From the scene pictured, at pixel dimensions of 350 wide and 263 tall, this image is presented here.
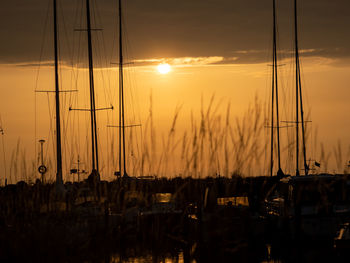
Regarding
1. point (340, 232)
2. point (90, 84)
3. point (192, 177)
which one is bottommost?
point (340, 232)

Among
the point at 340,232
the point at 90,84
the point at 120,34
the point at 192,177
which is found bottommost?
the point at 340,232

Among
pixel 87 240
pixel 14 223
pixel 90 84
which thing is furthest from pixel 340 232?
pixel 90 84

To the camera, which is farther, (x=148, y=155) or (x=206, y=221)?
(x=206, y=221)

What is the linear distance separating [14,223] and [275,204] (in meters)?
12.5

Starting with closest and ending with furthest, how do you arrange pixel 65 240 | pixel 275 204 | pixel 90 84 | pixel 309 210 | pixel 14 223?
pixel 65 240 → pixel 14 223 → pixel 309 210 → pixel 275 204 → pixel 90 84

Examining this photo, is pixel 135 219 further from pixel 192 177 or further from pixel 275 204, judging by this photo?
pixel 275 204

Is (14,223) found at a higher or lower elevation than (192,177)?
lower

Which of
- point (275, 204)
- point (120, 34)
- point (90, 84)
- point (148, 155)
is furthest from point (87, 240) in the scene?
point (120, 34)

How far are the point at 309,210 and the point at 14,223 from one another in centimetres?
1067

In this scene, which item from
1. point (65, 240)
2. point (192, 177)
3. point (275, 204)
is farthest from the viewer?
point (275, 204)

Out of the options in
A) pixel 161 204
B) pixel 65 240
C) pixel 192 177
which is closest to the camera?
pixel 192 177

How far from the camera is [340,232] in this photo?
21.5 metres

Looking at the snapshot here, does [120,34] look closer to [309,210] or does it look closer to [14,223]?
[309,210]

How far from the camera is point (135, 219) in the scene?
2147 cm
